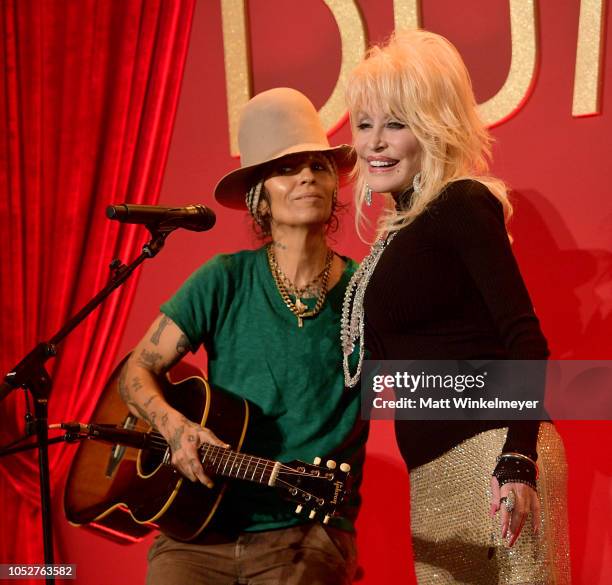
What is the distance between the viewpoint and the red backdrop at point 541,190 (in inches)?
107

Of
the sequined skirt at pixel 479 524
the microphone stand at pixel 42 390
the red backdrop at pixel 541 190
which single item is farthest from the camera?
the red backdrop at pixel 541 190

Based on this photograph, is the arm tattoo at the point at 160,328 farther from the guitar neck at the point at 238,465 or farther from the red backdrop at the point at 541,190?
the red backdrop at the point at 541,190

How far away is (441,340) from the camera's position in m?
2.03

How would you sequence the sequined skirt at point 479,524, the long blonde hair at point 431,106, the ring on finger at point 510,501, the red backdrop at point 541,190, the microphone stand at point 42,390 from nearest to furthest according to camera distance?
the ring on finger at point 510,501 → the sequined skirt at point 479,524 → the long blonde hair at point 431,106 → the microphone stand at point 42,390 → the red backdrop at point 541,190

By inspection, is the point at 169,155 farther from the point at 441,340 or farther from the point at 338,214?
the point at 441,340

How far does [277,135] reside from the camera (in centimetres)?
266

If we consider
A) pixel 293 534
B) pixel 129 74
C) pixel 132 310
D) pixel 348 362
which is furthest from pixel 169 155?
pixel 293 534

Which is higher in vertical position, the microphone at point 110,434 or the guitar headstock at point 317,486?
the microphone at point 110,434

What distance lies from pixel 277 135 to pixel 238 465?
0.98 meters

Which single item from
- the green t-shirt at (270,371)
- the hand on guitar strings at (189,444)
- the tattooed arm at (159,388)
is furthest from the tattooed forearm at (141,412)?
the green t-shirt at (270,371)

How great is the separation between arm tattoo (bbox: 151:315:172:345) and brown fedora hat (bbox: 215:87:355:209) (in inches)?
17.9

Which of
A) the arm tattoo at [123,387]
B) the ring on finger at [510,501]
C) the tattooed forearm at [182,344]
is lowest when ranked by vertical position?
the ring on finger at [510,501]

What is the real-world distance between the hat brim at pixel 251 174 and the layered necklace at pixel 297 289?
0.23m

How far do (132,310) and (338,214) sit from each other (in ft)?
3.19
